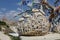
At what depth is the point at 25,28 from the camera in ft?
19.9

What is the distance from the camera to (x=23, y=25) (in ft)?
19.9

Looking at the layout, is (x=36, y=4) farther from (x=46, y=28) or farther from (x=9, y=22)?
(x=9, y=22)

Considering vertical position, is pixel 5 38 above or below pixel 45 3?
below

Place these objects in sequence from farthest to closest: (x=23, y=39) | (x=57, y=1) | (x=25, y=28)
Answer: (x=57, y=1), (x=25, y=28), (x=23, y=39)

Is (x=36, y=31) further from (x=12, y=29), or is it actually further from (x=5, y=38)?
(x=12, y=29)

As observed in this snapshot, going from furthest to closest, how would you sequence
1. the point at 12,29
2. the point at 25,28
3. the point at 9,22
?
1. the point at 9,22
2. the point at 12,29
3. the point at 25,28

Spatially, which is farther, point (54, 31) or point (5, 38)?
point (54, 31)

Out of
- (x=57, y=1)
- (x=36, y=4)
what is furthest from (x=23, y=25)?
(x=57, y=1)

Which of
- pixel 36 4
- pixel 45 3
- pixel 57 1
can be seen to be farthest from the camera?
pixel 57 1

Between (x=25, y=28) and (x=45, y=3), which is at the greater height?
(x=45, y=3)

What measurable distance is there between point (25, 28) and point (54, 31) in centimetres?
215

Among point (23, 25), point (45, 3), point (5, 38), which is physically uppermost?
point (45, 3)

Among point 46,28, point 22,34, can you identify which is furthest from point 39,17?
point 22,34

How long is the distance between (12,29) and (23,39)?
308 centimetres
